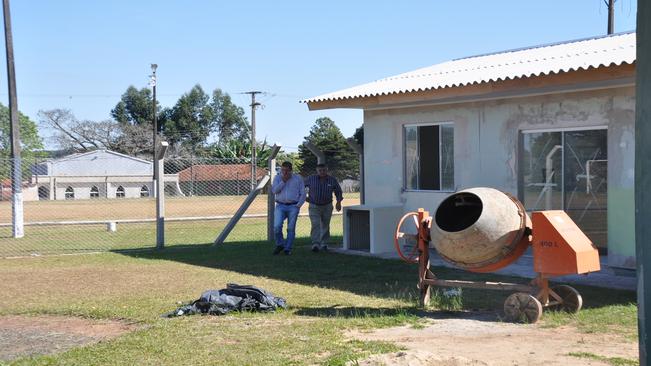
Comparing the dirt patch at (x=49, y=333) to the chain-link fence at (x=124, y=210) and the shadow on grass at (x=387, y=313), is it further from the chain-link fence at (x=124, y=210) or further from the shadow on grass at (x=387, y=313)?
the chain-link fence at (x=124, y=210)

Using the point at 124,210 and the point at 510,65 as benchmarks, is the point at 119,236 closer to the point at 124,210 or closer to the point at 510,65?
the point at 510,65

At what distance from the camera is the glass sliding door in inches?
447

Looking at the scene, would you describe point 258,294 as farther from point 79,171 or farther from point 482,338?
point 79,171

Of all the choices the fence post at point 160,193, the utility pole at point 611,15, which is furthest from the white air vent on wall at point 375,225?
the utility pole at point 611,15

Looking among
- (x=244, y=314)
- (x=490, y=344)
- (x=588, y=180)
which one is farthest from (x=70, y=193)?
(x=490, y=344)

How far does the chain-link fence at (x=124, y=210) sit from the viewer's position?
17.9 metres

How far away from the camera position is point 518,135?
1202cm

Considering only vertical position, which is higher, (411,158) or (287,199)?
(411,158)

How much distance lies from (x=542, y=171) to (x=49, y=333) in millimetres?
7716

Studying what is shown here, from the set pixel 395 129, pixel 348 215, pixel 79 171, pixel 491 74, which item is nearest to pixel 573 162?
pixel 491 74

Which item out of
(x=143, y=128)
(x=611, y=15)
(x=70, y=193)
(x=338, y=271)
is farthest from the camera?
(x=143, y=128)

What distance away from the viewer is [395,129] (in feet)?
46.6

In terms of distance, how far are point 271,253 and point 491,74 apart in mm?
5190

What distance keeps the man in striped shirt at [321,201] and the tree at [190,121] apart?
221 feet
